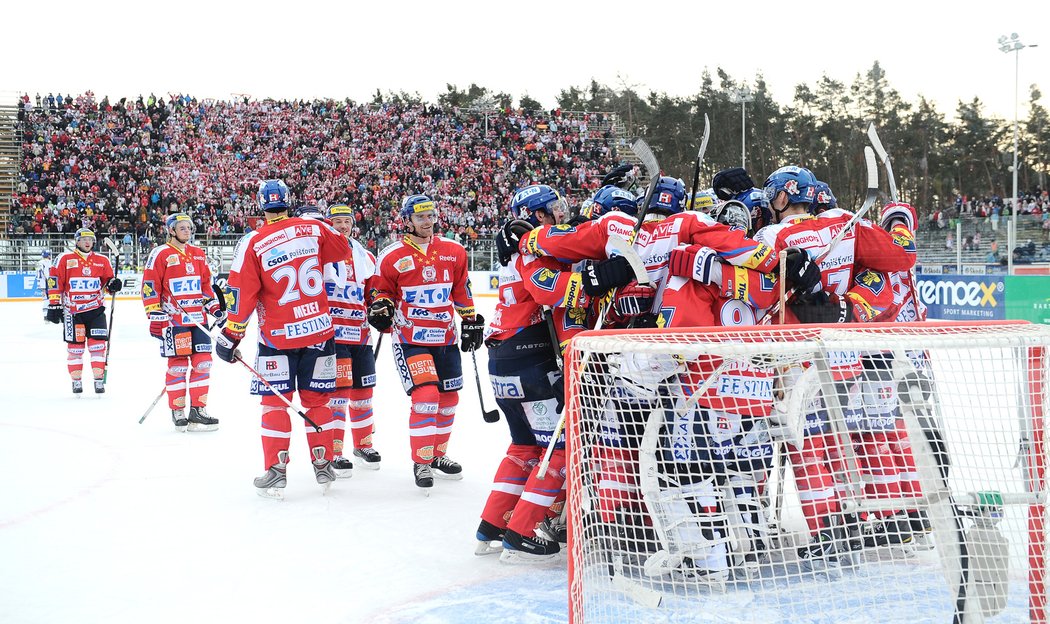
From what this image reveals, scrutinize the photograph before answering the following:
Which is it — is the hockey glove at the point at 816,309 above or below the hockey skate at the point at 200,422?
above

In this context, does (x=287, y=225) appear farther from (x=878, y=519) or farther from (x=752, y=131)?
(x=752, y=131)

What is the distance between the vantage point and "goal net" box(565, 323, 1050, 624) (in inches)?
94.1

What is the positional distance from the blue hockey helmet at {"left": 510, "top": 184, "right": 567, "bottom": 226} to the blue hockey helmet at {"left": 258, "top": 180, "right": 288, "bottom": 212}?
1461 millimetres

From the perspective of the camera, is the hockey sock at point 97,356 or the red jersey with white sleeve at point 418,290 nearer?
the red jersey with white sleeve at point 418,290

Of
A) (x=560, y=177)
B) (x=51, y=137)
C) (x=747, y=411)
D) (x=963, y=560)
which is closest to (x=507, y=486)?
(x=747, y=411)

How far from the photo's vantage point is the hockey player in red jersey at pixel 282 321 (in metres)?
4.36

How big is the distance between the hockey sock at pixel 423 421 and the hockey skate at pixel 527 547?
1216mm

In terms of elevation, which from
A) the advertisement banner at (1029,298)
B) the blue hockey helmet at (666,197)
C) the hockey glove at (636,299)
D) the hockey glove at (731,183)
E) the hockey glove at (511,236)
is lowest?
the advertisement banner at (1029,298)

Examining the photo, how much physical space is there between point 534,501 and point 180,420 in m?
3.91

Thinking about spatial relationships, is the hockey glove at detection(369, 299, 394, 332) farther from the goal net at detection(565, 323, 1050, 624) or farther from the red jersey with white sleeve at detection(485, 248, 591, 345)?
the goal net at detection(565, 323, 1050, 624)

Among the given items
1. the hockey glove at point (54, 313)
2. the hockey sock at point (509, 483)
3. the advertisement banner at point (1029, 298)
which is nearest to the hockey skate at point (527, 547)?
the hockey sock at point (509, 483)

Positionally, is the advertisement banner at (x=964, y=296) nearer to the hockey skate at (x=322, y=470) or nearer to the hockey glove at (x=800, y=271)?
the hockey glove at (x=800, y=271)

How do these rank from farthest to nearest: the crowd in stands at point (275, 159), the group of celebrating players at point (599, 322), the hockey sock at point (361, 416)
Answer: the crowd in stands at point (275, 159) → the hockey sock at point (361, 416) → the group of celebrating players at point (599, 322)

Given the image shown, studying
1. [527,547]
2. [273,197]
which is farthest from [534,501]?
[273,197]
